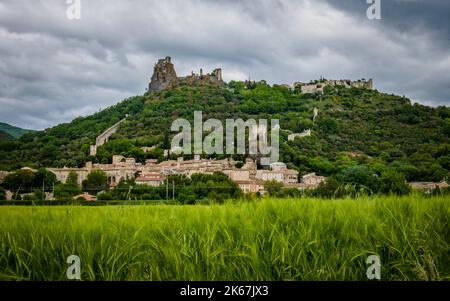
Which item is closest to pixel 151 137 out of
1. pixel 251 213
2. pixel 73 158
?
pixel 73 158

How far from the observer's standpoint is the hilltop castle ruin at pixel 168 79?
130 meters

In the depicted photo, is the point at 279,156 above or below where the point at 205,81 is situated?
below

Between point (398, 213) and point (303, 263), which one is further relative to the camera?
point (398, 213)

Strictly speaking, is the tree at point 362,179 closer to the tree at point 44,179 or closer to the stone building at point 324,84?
the tree at point 44,179

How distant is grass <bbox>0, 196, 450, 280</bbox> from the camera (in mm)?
2748

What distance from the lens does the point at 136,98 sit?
11919cm

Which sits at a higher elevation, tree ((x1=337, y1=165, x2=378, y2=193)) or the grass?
tree ((x1=337, y1=165, x2=378, y2=193))

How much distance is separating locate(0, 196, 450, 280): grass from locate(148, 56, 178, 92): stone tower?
12751cm

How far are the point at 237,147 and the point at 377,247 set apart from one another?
68271 millimetres

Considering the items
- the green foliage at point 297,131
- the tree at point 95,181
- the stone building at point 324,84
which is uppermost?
the stone building at point 324,84

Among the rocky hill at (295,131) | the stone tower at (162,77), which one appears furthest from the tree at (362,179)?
the stone tower at (162,77)

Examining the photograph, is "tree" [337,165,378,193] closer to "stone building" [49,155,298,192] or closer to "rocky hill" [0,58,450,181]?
"rocky hill" [0,58,450,181]

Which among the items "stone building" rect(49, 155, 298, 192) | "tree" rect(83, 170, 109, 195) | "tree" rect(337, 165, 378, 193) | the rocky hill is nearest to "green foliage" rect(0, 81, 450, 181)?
the rocky hill
